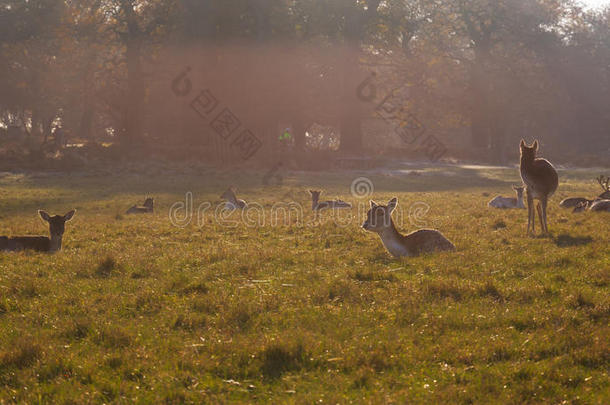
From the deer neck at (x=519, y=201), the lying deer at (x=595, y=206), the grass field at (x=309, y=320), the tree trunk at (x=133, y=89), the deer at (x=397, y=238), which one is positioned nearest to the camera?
the grass field at (x=309, y=320)

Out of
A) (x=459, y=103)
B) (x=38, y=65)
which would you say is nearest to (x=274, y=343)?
(x=38, y=65)

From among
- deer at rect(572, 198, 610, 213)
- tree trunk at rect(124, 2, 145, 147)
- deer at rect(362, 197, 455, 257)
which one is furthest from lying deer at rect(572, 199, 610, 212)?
tree trunk at rect(124, 2, 145, 147)

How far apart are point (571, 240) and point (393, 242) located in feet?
13.3

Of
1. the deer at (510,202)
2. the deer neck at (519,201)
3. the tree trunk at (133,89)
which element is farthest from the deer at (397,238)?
the tree trunk at (133,89)

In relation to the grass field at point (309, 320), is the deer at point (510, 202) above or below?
above

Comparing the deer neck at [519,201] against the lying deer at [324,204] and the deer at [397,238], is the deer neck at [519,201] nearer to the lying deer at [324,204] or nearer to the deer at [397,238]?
the lying deer at [324,204]

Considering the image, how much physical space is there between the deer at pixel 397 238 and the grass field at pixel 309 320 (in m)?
0.50

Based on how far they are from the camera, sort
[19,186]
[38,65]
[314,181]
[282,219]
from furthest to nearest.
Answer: [38,65] → [314,181] → [19,186] → [282,219]

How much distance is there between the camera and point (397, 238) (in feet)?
39.0

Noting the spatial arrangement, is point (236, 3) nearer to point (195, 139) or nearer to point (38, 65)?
point (195, 139)

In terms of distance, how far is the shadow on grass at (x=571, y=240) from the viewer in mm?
12098

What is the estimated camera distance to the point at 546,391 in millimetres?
5418

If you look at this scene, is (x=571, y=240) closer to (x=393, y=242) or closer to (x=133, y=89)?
(x=393, y=242)

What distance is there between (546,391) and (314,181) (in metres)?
29.9
